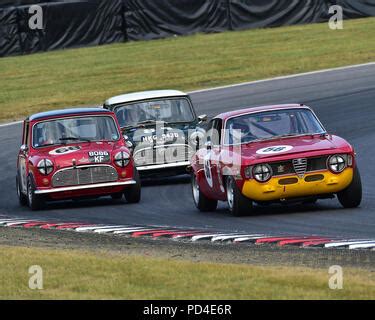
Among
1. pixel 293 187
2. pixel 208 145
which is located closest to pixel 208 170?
pixel 208 145

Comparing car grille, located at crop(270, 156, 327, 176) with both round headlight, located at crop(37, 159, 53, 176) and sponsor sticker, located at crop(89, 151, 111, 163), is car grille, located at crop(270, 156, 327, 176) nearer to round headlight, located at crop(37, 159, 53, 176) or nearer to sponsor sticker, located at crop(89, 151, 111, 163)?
sponsor sticker, located at crop(89, 151, 111, 163)

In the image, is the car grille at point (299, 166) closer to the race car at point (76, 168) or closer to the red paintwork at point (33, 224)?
the red paintwork at point (33, 224)

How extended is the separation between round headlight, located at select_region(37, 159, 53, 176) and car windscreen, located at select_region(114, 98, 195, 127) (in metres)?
3.30

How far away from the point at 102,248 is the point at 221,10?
27.4 m

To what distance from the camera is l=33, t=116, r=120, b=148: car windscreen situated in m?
18.1

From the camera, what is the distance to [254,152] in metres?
14.7

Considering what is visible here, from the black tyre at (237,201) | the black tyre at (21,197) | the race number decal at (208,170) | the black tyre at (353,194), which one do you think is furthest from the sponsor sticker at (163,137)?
the black tyre at (353,194)

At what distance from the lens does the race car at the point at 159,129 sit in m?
19.8

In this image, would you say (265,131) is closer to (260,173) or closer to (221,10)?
(260,173)

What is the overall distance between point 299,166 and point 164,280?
492 cm

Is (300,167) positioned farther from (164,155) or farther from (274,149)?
(164,155)

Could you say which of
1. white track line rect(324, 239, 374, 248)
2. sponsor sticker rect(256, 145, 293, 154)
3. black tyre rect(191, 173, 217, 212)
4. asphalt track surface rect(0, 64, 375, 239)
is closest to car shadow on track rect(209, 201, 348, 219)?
asphalt track surface rect(0, 64, 375, 239)

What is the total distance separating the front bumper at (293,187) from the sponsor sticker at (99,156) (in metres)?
3.56
